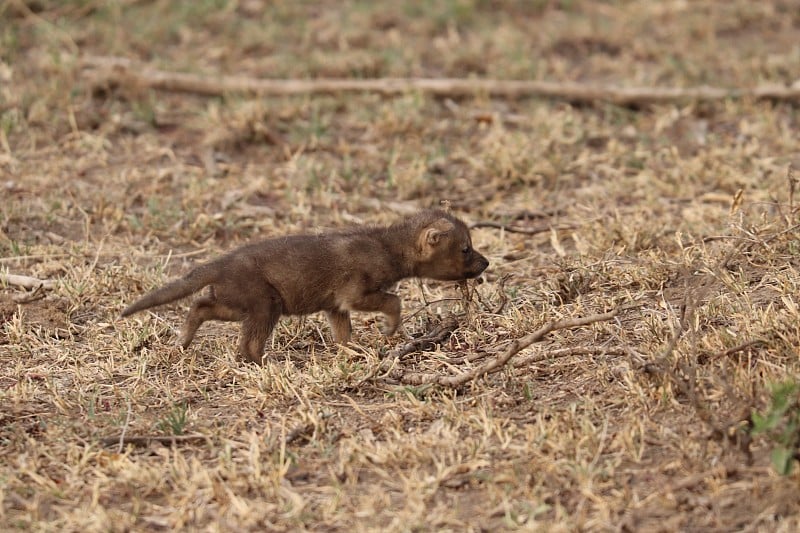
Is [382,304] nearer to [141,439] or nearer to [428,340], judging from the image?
[428,340]

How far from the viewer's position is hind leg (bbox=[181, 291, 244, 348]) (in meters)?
→ 6.34

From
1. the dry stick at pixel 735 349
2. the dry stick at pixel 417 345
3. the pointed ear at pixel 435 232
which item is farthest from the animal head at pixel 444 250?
the dry stick at pixel 735 349

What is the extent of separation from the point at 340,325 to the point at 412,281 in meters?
1.23

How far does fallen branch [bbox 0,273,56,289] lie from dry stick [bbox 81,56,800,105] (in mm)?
3771

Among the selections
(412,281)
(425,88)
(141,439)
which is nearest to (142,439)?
(141,439)

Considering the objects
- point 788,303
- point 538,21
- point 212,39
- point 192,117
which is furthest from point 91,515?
point 538,21

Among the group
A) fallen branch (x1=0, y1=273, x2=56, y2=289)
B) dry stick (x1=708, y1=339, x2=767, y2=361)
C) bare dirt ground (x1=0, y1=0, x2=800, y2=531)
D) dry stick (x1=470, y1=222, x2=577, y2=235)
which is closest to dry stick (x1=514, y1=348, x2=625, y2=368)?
bare dirt ground (x1=0, y1=0, x2=800, y2=531)

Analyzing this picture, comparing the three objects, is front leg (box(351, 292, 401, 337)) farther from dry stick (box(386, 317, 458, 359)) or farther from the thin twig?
the thin twig

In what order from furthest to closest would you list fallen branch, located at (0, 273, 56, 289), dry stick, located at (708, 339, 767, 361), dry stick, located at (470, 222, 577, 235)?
dry stick, located at (470, 222, 577, 235) < fallen branch, located at (0, 273, 56, 289) < dry stick, located at (708, 339, 767, 361)

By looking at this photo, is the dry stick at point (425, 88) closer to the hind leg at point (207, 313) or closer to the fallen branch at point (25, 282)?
the fallen branch at point (25, 282)

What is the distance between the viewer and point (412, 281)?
787cm

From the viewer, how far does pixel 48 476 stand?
16.9 ft

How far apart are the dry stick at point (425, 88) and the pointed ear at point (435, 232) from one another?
14.0ft

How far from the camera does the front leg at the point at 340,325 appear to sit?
22.1 feet
